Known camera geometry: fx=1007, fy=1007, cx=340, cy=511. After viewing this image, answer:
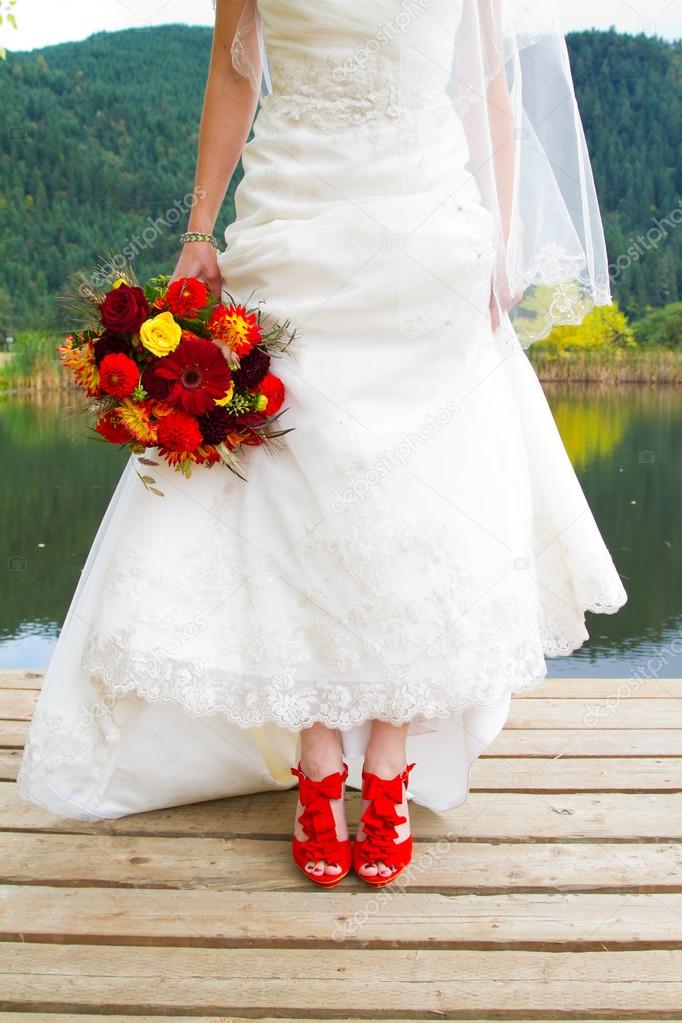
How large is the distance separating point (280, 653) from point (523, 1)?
125cm

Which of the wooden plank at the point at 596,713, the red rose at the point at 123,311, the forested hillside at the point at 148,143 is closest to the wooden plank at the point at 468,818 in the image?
the wooden plank at the point at 596,713

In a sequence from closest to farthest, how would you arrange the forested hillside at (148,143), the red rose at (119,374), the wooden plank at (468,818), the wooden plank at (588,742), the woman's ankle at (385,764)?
the red rose at (119,374), the woman's ankle at (385,764), the wooden plank at (468,818), the wooden plank at (588,742), the forested hillside at (148,143)

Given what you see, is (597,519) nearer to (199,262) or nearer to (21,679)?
(21,679)

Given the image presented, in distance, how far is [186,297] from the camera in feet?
5.40

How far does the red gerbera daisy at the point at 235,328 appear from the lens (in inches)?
63.9

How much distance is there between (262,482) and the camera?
168cm

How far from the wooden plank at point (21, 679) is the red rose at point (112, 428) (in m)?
1.14

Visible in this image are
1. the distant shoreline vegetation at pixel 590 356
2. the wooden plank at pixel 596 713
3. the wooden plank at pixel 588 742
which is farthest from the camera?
the distant shoreline vegetation at pixel 590 356

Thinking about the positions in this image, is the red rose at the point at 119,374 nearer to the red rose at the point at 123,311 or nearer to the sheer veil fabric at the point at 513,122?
the red rose at the point at 123,311

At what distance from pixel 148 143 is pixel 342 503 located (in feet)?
113

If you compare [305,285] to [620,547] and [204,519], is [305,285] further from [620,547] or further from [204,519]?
[620,547]

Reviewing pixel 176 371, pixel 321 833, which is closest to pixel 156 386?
pixel 176 371

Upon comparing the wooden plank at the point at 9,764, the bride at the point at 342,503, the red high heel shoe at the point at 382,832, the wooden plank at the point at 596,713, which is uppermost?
the bride at the point at 342,503

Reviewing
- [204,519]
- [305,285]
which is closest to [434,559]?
[204,519]
